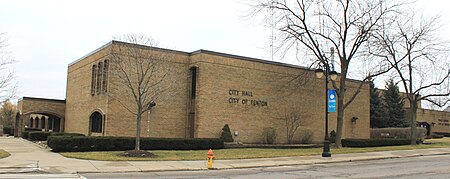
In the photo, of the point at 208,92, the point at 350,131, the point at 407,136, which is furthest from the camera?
the point at 407,136

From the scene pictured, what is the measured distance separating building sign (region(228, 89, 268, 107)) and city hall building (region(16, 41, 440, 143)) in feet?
0.25

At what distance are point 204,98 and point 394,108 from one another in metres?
37.8

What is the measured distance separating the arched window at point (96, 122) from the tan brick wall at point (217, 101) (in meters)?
0.60

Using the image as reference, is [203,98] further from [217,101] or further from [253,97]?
[253,97]

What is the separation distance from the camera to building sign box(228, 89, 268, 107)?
105 feet

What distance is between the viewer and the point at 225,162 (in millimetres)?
20125

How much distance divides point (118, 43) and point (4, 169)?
14.3 meters

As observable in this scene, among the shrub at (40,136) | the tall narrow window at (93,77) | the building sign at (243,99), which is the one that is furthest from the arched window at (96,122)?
the building sign at (243,99)

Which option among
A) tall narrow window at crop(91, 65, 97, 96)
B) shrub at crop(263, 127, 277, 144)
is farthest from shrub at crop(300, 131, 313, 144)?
tall narrow window at crop(91, 65, 97, 96)

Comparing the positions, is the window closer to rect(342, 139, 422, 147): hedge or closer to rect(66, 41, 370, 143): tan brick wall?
rect(66, 41, 370, 143): tan brick wall

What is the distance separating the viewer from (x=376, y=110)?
191ft

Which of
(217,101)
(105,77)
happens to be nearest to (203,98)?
(217,101)

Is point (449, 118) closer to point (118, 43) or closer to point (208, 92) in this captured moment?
point (208, 92)

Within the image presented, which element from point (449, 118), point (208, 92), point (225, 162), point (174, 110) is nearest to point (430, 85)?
point (208, 92)
